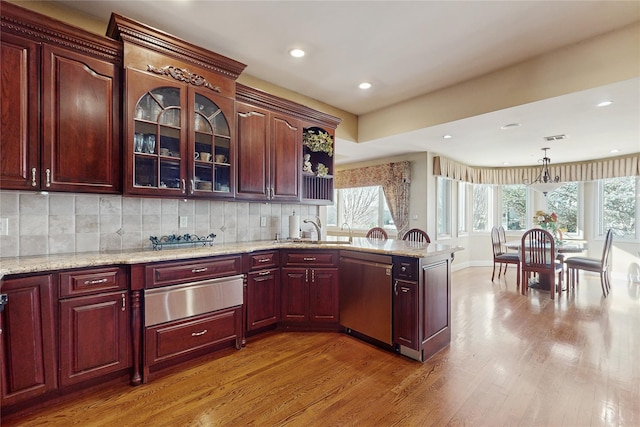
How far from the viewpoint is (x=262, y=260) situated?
Answer: 113 inches

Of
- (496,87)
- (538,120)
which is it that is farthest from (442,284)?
(538,120)

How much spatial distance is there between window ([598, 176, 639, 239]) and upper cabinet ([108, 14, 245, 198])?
729 cm

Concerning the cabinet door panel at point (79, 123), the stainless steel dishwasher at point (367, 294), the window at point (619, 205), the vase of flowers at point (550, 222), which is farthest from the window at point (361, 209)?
the cabinet door panel at point (79, 123)

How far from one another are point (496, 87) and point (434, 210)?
288cm

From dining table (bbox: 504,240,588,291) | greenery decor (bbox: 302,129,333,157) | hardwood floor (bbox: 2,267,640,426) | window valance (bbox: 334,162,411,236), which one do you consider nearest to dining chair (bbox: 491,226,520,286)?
dining table (bbox: 504,240,588,291)

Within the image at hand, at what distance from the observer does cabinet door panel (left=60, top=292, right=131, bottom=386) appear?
1.90 meters

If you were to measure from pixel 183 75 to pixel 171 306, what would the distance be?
188 centimetres

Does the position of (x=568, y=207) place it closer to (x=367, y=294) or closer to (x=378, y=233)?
(x=378, y=233)

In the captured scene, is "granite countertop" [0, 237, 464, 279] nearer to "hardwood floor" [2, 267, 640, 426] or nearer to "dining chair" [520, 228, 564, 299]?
"hardwood floor" [2, 267, 640, 426]

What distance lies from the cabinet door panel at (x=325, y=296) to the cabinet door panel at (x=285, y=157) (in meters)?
0.98

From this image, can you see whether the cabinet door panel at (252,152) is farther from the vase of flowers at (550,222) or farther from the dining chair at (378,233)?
the vase of flowers at (550,222)

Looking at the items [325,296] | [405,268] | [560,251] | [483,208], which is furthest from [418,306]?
[483,208]

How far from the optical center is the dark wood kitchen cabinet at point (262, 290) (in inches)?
110

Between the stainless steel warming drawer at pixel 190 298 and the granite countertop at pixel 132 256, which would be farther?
the stainless steel warming drawer at pixel 190 298
